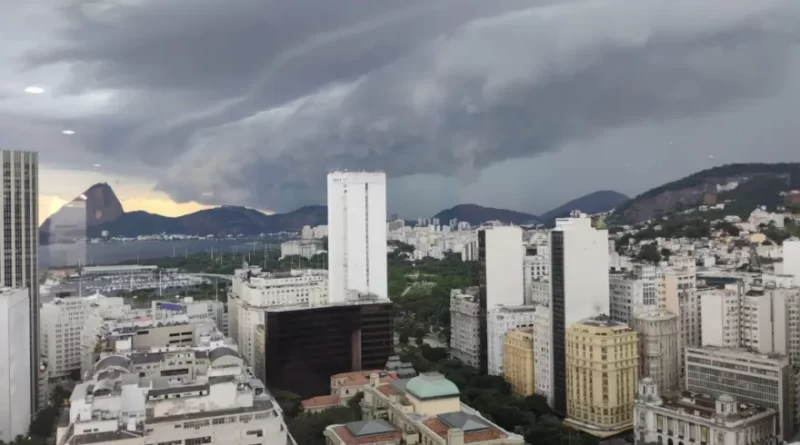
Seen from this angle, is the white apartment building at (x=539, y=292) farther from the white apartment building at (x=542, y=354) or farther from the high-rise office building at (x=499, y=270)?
the white apartment building at (x=542, y=354)

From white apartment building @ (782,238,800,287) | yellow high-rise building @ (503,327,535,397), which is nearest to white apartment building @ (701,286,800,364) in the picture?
white apartment building @ (782,238,800,287)

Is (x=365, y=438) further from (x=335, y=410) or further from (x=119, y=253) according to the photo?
(x=119, y=253)

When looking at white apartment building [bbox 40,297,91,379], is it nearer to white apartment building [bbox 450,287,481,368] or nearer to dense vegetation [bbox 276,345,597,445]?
dense vegetation [bbox 276,345,597,445]

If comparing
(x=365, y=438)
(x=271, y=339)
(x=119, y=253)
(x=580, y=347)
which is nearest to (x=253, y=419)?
(x=365, y=438)

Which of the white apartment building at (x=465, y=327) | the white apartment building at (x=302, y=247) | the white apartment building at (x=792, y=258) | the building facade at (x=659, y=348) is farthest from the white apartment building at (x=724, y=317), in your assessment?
the white apartment building at (x=302, y=247)

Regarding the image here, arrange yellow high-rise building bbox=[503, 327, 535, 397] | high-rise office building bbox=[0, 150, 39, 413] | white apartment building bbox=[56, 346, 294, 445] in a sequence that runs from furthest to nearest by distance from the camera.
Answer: yellow high-rise building bbox=[503, 327, 535, 397]
high-rise office building bbox=[0, 150, 39, 413]
white apartment building bbox=[56, 346, 294, 445]

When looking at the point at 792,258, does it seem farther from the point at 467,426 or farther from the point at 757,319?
the point at 467,426

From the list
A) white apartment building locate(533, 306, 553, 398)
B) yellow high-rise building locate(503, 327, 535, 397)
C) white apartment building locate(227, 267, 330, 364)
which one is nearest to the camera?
white apartment building locate(533, 306, 553, 398)
